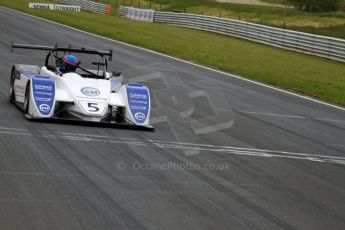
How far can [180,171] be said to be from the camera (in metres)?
9.70

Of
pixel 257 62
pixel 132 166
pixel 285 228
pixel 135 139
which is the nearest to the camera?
pixel 285 228

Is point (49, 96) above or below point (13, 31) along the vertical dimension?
above

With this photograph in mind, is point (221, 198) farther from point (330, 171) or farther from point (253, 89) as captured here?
point (253, 89)

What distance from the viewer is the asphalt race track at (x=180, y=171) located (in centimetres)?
752

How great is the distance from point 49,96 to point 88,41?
20675 millimetres

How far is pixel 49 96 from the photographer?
12.2 metres

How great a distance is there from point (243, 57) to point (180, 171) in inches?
872

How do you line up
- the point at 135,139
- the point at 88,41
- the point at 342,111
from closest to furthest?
the point at 135,139 → the point at 342,111 → the point at 88,41

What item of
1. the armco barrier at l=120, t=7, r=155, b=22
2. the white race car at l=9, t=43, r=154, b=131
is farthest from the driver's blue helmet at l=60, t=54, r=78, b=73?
the armco barrier at l=120, t=7, r=155, b=22

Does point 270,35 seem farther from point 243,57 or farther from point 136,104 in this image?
point 136,104

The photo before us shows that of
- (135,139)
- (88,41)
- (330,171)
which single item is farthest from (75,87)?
(88,41)

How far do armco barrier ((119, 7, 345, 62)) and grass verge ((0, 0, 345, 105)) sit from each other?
69 centimetres

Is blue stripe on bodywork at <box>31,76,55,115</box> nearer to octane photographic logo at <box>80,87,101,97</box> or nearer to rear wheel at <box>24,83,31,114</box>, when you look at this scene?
rear wheel at <box>24,83,31,114</box>

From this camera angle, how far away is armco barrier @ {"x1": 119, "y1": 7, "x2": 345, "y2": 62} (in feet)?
111
